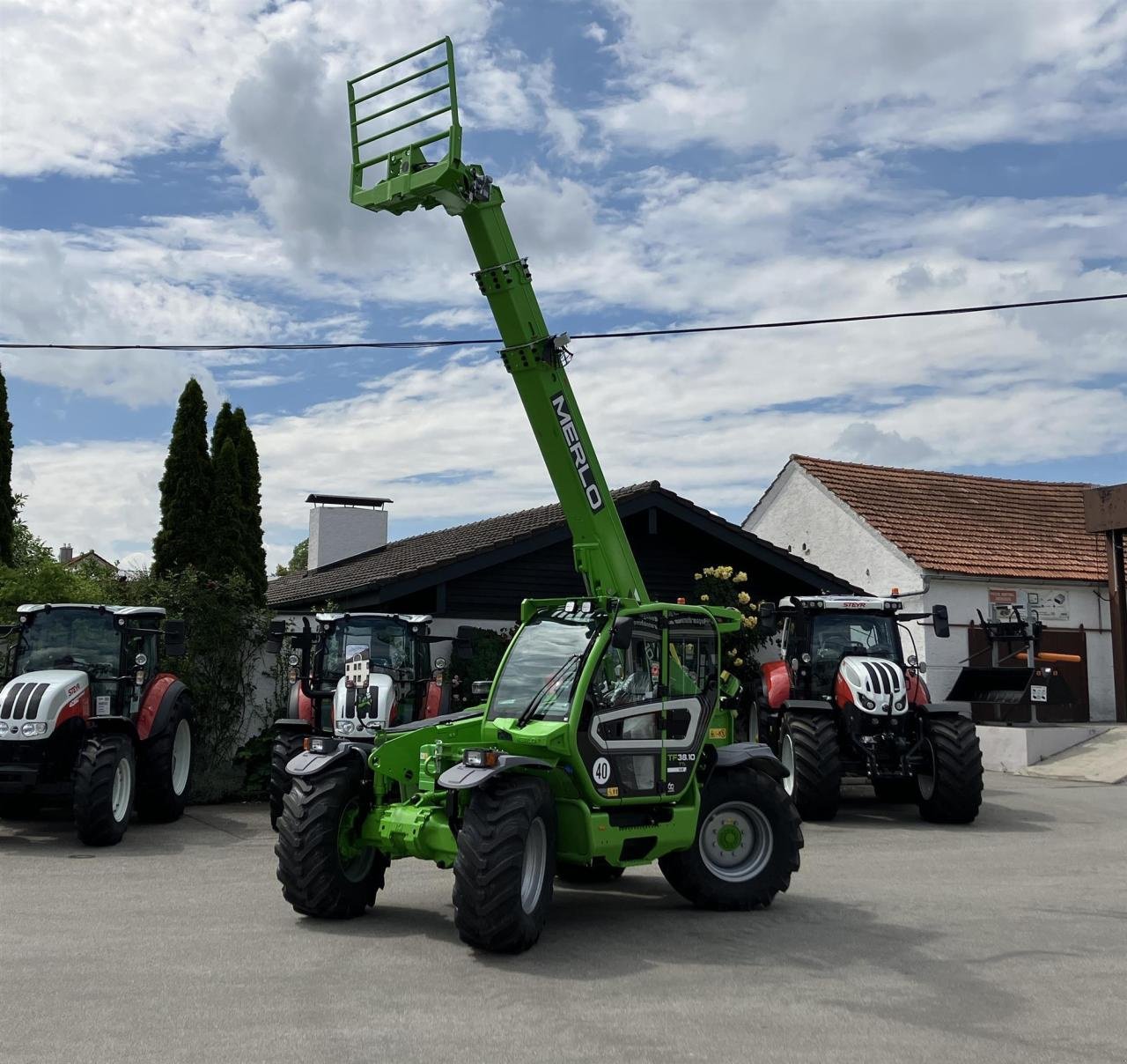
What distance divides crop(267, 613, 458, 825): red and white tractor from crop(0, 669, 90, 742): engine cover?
2.54 metres

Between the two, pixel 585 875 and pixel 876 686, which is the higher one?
pixel 876 686

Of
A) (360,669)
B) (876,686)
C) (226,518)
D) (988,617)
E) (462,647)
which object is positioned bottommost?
(876,686)

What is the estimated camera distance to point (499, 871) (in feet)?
23.9

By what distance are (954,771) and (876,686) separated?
1.24 m

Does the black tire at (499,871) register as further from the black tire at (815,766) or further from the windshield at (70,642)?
the windshield at (70,642)

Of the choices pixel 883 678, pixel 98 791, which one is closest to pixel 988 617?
pixel 883 678

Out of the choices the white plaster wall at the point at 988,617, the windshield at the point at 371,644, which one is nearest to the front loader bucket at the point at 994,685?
the white plaster wall at the point at 988,617

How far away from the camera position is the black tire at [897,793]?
1470 cm

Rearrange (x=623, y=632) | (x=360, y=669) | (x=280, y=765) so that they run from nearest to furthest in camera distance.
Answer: (x=623, y=632) → (x=280, y=765) → (x=360, y=669)

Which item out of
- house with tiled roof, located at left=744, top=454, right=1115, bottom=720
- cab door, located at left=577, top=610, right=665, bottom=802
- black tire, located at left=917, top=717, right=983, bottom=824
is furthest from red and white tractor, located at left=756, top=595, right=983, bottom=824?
house with tiled roof, located at left=744, top=454, right=1115, bottom=720

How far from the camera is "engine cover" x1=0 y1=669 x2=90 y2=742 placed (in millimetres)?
11945

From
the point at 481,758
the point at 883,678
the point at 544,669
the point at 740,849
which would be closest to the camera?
the point at 481,758

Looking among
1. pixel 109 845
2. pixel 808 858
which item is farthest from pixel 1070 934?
pixel 109 845

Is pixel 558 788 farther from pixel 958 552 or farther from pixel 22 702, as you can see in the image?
pixel 958 552
